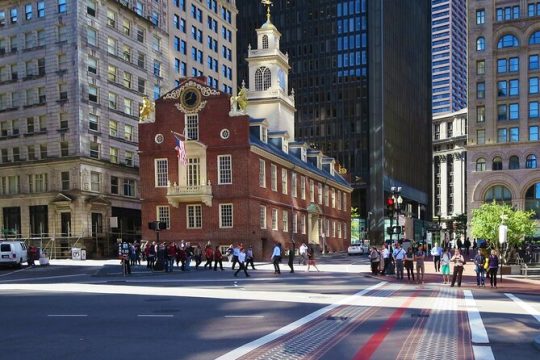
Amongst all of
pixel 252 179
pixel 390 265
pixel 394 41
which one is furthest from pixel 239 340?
pixel 394 41

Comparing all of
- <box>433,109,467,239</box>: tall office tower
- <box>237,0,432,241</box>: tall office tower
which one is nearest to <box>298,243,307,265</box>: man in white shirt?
<box>237,0,432,241</box>: tall office tower

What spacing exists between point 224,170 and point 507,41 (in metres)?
50.6

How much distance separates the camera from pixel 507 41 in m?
83.2

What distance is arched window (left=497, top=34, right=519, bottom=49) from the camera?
3265 inches

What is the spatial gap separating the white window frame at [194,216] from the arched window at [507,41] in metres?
52.1

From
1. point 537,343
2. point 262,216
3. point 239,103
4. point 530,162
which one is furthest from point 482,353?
point 530,162

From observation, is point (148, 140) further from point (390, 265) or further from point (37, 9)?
point (390, 265)

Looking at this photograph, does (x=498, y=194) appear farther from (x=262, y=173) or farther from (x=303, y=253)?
(x=303, y=253)

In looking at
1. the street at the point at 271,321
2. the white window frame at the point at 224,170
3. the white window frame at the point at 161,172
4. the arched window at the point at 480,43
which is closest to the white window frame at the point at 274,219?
the white window frame at the point at 224,170

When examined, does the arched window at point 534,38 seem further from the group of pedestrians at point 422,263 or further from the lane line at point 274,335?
the lane line at point 274,335

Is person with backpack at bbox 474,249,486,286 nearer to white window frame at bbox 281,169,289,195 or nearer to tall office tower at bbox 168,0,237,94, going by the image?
white window frame at bbox 281,169,289,195

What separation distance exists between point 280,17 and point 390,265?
11000 centimetres

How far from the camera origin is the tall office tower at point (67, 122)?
197ft

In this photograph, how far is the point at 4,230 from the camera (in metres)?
62.6
